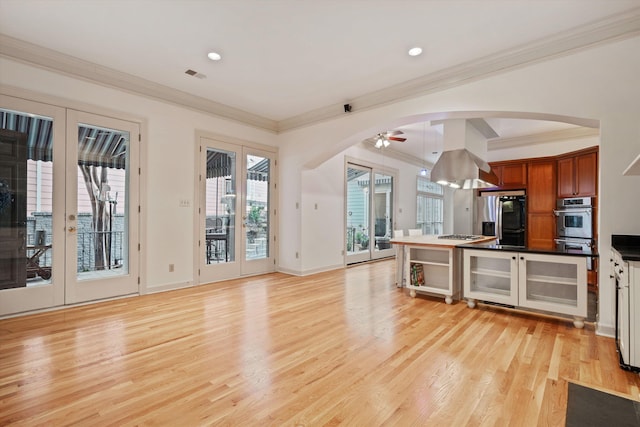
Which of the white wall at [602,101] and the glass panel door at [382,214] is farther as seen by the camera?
the glass panel door at [382,214]

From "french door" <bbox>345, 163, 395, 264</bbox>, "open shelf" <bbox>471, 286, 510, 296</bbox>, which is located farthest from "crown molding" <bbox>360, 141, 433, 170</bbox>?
"open shelf" <bbox>471, 286, 510, 296</bbox>

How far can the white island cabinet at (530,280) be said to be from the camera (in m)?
3.22

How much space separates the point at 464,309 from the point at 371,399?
A: 240cm

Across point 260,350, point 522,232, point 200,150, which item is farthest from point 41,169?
point 522,232

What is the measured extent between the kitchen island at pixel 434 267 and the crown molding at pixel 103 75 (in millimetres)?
3576

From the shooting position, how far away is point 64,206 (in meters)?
3.68

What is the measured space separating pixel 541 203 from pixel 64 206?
776 centimetres

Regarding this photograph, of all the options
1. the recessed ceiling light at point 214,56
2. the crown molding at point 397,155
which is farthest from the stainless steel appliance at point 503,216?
the recessed ceiling light at point 214,56

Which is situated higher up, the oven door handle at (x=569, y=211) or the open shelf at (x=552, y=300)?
the oven door handle at (x=569, y=211)

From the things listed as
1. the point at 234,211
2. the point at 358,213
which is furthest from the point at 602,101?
the point at 234,211

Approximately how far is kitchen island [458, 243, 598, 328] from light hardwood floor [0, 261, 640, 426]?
0.20m

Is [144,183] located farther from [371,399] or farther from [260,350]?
[371,399]

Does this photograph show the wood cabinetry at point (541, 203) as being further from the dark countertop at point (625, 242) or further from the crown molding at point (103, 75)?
the crown molding at point (103, 75)

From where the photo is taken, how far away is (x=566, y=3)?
2674 mm
